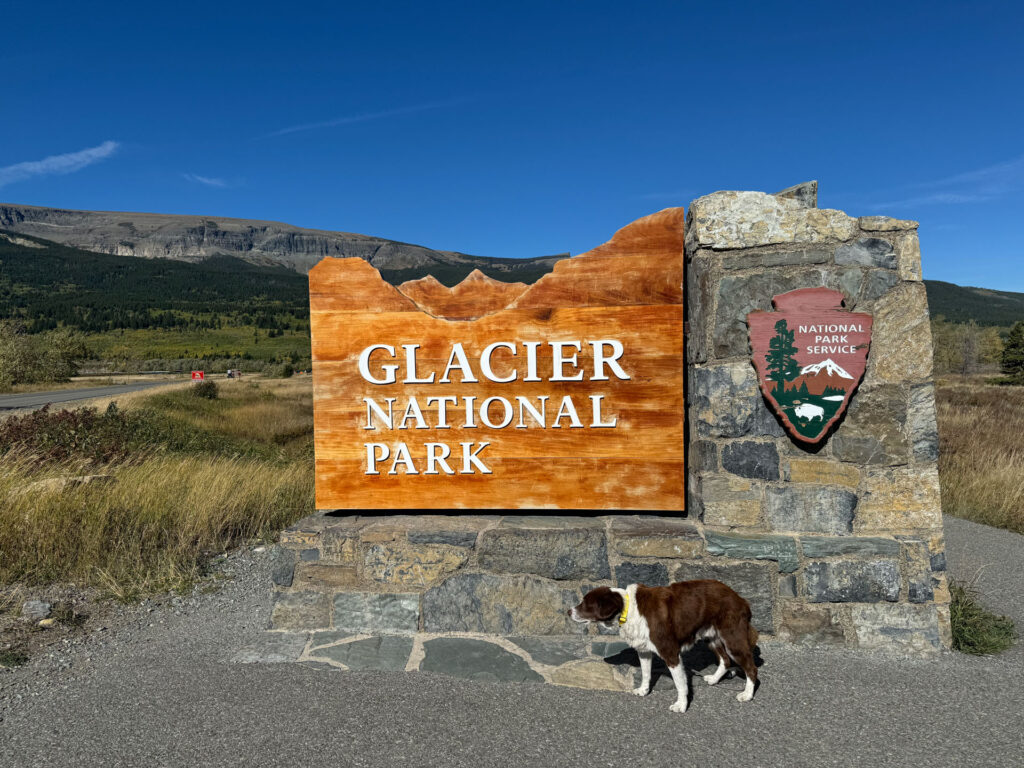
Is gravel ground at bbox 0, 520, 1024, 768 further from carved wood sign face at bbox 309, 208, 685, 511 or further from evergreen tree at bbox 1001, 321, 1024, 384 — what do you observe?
evergreen tree at bbox 1001, 321, 1024, 384

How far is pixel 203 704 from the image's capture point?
2.82 m

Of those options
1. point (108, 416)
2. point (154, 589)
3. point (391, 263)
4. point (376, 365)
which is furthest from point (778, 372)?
point (391, 263)

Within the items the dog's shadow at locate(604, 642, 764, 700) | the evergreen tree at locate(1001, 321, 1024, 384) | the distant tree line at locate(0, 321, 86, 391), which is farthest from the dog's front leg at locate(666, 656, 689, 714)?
the evergreen tree at locate(1001, 321, 1024, 384)

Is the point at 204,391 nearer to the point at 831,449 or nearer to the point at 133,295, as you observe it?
the point at 831,449

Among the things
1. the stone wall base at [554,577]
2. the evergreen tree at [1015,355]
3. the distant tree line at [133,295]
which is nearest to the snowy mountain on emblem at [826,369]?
the stone wall base at [554,577]

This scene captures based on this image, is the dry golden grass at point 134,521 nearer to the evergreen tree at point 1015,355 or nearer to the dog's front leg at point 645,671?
the dog's front leg at point 645,671

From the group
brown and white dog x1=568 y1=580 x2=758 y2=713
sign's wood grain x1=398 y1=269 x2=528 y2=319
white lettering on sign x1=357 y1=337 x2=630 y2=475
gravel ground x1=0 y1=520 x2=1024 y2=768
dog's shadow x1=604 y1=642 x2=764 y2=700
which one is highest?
sign's wood grain x1=398 y1=269 x2=528 y2=319

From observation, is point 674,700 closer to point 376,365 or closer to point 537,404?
point 537,404

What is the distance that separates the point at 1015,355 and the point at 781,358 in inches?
1576

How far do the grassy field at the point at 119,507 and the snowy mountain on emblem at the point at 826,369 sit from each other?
4.45m

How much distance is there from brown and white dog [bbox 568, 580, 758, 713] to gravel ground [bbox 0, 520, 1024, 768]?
0.54 ft

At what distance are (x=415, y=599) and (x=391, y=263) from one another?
202 metres

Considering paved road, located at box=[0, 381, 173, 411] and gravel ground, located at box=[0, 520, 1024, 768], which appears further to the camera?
paved road, located at box=[0, 381, 173, 411]

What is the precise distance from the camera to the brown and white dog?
2773mm
